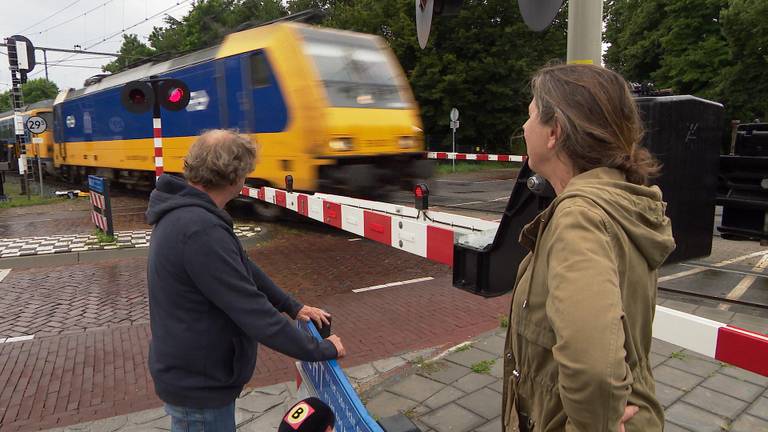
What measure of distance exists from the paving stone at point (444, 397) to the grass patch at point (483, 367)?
0.30 metres

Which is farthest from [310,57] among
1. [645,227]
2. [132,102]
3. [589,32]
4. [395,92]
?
[645,227]

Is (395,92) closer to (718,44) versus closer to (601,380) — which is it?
(601,380)

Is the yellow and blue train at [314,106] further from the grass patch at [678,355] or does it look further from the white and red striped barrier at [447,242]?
the grass patch at [678,355]

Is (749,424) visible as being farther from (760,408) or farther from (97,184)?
(97,184)

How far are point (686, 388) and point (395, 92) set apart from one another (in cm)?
740

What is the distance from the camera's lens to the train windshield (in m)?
8.89

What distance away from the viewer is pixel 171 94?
7617 mm

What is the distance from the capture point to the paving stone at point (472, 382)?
3346mm

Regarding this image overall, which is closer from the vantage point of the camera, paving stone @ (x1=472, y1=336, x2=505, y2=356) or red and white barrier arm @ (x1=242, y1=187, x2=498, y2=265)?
red and white barrier arm @ (x1=242, y1=187, x2=498, y2=265)

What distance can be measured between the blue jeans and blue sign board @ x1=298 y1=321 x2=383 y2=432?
0.33m

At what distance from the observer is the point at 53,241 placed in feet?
28.9

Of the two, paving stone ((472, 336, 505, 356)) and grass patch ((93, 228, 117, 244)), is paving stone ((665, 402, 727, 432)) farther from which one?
grass patch ((93, 228, 117, 244))

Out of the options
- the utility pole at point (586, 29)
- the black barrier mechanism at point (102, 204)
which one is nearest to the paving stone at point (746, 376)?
the utility pole at point (586, 29)

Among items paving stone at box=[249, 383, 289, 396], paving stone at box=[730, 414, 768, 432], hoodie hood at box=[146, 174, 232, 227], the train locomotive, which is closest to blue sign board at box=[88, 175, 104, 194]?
the train locomotive
